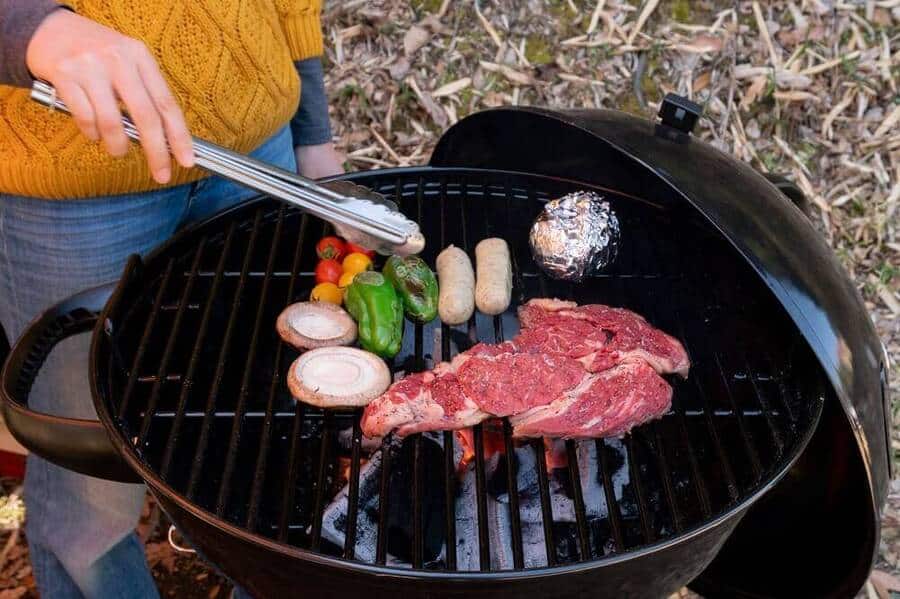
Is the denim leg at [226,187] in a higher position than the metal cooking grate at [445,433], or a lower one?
higher

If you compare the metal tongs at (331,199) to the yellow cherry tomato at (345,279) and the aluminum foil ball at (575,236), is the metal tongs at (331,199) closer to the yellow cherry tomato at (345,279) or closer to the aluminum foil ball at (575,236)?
the yellow cherry tomato at (345,279)

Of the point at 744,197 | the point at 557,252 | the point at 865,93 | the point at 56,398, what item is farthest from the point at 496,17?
the point at 56,398

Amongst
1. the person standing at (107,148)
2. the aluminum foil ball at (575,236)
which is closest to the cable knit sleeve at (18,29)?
the person standing at (107,148)

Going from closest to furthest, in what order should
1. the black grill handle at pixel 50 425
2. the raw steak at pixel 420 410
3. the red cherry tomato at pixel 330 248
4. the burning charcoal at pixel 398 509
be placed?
the black grill handle at pixel 50 425 → the raw steak at pixel 420 410 → the burning charcoal at pixel 398 509 → the red cherry tomato at pixel 330 248

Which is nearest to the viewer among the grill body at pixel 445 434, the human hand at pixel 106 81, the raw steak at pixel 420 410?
the human hand at pixel 106 81

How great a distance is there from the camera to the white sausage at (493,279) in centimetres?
222

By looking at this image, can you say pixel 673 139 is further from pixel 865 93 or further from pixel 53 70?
pixel 865 93

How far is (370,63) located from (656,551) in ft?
11.7

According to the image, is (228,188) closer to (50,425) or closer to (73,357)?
(73,357)

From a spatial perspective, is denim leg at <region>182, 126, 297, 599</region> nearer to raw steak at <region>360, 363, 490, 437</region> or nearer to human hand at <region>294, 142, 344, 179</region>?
human hand at <region>294, 142, 344, 179</region>

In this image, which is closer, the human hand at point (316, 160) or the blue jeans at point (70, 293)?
the blue jeans at point (70, 293)

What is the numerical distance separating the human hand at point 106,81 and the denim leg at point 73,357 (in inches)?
26.7

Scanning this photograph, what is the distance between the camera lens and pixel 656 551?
1.50 meters

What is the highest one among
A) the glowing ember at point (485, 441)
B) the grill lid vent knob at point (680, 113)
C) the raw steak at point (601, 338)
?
the grill lid vent knob at point (680, 113)
